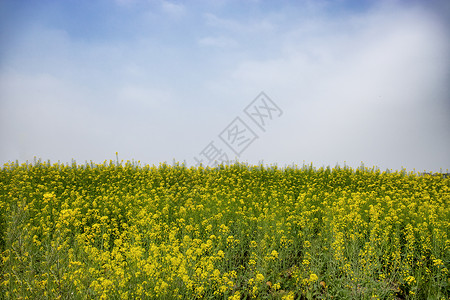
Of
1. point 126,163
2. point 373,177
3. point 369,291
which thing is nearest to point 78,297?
point 369,291

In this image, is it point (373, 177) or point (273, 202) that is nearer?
point (273, 202)

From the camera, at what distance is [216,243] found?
609 centimetres

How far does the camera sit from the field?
3787 mm

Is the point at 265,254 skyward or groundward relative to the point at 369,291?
skyward

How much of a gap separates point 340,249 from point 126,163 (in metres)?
9.60

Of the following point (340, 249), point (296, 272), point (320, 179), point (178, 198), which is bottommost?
point (296, 272)

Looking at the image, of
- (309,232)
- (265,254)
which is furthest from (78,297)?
(309,232)

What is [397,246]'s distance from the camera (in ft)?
18.7

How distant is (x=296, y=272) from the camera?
4.86m

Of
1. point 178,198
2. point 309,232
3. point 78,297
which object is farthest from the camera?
point 178,198

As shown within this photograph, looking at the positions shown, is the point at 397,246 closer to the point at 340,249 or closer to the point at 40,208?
the point at 340,249

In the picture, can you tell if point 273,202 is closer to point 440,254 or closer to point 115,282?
point 440,254

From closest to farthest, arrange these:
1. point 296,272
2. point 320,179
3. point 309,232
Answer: point 296,272
point 309,232
point 320,179

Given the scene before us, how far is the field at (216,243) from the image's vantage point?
12.4 feet
